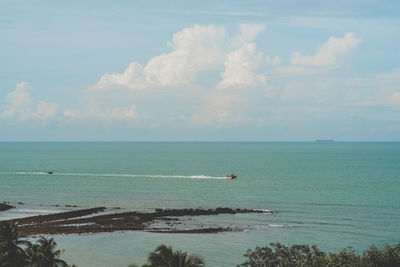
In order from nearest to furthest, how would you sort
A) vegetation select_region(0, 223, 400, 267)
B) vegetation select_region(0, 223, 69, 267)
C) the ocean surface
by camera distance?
vegetation select_region(0, 223, 400, 267)
vegetation select_region(0, 223, 69, 267)
the ocean surface

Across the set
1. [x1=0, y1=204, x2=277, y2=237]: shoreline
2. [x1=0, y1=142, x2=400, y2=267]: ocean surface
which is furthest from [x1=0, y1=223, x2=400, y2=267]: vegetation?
[x1=0, y1=204, x2=277, y2=237]: shoreline

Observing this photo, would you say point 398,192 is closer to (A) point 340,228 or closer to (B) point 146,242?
(A) point 340,228

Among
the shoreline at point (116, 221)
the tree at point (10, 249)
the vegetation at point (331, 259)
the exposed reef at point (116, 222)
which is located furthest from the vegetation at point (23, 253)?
the exposed reef at point (116, 222)

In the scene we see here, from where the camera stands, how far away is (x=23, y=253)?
36.5 meters

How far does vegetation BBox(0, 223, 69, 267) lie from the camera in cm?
3458

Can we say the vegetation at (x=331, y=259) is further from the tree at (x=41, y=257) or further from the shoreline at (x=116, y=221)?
the shoreline at (x=116, y=221)

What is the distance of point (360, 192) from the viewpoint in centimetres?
11106

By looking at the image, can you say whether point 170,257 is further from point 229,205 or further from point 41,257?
point 229,205

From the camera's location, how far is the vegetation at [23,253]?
34.6 m

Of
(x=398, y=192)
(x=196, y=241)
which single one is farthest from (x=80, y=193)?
(x=398, y=192)

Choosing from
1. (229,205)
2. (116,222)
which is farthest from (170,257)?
(229,205)

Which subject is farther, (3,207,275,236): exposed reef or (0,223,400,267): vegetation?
(3,207,275,236): exposed reef

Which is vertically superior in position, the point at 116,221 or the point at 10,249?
the point at 116,221

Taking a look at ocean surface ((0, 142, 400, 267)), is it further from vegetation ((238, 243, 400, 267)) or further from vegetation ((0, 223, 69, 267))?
vegetation ((0, 223, 69, 267))
